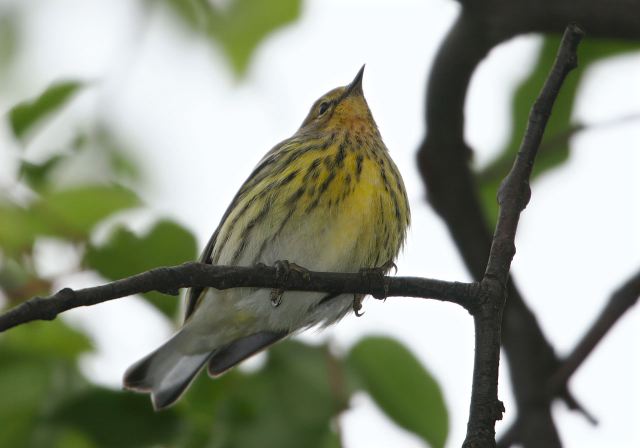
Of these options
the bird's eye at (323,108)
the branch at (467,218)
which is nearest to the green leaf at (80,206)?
the branch at (467,218)

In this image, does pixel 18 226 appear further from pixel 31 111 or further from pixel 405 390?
pixel 405 390

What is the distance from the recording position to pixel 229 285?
3111 millimetres

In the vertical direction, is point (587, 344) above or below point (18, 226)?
above

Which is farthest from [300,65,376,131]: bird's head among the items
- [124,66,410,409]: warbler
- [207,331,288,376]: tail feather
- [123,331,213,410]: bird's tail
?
[123,331,213,410]: bird's tail

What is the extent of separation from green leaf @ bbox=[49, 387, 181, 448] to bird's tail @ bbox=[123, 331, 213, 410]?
89 millimetres

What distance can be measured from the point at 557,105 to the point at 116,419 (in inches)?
113

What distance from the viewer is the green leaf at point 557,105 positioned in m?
5.18

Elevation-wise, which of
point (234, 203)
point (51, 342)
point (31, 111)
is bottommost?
point (51, 342)

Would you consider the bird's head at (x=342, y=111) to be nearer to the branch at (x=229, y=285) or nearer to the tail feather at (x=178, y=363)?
the tail feather at (x=178, y=363)

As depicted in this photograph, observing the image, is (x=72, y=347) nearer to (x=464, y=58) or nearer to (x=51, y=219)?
(x=51, y=219)

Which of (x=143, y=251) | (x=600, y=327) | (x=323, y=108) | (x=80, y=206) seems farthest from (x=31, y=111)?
(x=600, y=327)

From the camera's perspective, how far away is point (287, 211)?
478 cm

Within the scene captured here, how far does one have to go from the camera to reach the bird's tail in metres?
4.62

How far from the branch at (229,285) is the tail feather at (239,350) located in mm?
1448
